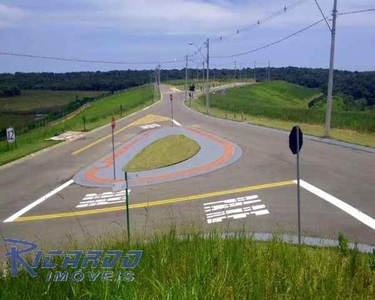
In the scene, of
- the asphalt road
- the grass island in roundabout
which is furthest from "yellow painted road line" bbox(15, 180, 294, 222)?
the grass island in roundabout

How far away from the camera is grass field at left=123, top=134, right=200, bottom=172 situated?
2123 centimetres

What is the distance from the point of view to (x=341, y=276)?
6.20 m

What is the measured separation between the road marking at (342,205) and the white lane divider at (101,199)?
20.9 ft

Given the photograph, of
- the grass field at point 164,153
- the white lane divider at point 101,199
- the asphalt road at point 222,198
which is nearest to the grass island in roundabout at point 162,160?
the grass field at point 164,153

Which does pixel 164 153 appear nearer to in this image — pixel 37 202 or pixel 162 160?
pixel 162 160

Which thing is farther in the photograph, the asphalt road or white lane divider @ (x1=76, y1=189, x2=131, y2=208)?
white lane divider @ (x1=76, y1=189, x2=131, y2=208)

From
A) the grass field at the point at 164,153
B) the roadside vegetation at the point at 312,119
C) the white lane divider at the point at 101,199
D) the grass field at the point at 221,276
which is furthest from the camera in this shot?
the roadside vegetation at the point at 312,119

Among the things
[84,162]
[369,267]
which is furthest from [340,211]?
[84,162]

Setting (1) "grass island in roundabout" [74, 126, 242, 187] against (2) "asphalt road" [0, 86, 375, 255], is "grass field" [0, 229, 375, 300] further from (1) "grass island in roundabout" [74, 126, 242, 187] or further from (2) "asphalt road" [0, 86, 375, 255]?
(1) "grass island in roundabout" [74, 126, 242, 187]

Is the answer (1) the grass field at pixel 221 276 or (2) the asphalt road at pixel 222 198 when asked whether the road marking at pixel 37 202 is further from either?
(1) the grass field at pixel 221 276

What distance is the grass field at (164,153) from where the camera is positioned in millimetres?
21234
